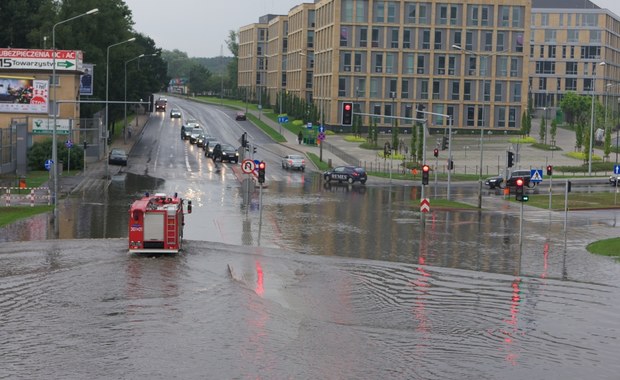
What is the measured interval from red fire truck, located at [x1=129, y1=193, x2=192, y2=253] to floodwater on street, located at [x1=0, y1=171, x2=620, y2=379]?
64cm

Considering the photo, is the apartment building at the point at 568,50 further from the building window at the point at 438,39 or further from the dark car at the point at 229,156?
the dark car at the point at 229,156

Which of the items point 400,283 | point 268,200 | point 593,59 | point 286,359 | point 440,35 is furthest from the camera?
point 593,59

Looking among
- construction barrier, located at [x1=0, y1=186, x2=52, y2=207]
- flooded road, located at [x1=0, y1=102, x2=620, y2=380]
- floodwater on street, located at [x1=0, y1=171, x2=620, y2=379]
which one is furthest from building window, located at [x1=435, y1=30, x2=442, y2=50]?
floodwater on street, located at [x1=0, y1=171, x2=620, y2=379]

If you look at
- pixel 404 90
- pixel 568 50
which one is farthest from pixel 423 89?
pixel 568 50

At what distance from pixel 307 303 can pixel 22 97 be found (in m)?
59.5

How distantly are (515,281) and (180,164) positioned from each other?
55427 mm

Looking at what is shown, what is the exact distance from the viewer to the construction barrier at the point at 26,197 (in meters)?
49.8

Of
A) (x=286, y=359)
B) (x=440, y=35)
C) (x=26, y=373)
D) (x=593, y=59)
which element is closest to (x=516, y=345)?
(x=286, y=359)

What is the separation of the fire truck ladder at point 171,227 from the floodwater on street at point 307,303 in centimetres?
70

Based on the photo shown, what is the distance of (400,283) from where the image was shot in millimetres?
29266

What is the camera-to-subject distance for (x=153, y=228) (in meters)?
32.0

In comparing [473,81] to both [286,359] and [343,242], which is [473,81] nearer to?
[343,242]

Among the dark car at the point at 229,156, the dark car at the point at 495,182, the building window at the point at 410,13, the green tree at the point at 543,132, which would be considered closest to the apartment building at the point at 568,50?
the building window at the point at 410,13

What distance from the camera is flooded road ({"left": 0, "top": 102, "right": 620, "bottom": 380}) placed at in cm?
1980
